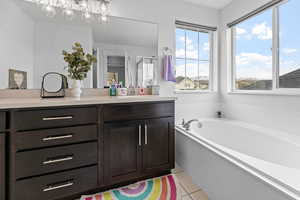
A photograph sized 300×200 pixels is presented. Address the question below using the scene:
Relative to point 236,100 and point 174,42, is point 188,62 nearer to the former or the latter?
point 174,42

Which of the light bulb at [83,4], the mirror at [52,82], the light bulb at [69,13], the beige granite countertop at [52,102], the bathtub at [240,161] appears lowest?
the bathtub at [240,161]

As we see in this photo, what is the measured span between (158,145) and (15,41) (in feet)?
5.95

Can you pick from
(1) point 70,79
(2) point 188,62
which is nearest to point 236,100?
(2) point 188,62

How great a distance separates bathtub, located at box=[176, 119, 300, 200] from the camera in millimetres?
787

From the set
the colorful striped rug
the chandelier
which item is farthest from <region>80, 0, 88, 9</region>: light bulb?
the colorful striped rug

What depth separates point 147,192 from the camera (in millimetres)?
1379

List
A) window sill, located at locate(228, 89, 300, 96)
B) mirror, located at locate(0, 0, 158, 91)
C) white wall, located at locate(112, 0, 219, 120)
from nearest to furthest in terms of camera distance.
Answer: mirror, located at locate(0, 0, 158, 91)
window sill, located at locate(228, 89, 300, 96)
white wall, located at locate(112, 0, 219, 120)

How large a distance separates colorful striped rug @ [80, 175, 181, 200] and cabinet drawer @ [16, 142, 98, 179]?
1.24 feet

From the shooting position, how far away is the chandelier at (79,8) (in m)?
1.59

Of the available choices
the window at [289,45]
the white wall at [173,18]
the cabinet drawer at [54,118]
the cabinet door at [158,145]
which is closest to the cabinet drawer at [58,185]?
the cabinet drawer at [54,118]

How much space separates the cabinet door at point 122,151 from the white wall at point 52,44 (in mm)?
971

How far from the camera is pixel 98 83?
1.81 meters

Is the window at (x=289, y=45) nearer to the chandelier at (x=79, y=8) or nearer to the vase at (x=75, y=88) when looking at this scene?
the chandelier at (x=79, y=8)

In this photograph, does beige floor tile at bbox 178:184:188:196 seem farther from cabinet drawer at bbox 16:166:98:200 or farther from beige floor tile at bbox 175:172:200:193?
cabinet drawer at bbox 16:166:98:200
